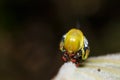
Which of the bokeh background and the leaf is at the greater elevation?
the leaf

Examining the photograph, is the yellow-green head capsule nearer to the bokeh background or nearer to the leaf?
the leaf

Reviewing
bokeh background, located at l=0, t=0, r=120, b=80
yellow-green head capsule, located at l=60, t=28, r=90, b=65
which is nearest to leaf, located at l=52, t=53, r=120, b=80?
yellow-green head capsule, located at l=60, t=28, r=90, b=65

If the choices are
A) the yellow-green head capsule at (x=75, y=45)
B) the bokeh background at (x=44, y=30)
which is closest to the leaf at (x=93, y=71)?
the yellow-green head capsule at (x=75, y=45)

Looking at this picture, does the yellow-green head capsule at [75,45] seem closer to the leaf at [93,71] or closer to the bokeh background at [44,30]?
the leaf at [93,71]

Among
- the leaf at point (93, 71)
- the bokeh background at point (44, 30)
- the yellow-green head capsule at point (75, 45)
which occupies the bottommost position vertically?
the bokeh background at point (44, 30)

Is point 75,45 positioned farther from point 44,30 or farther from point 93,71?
point 44,30

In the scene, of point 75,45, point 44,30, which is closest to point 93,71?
point 75,45

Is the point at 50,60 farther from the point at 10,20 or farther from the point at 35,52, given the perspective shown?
the point at 10,20

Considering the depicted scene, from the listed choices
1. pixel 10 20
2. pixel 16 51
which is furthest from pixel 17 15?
pixel 16 51

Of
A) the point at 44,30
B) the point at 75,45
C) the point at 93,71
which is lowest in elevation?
the point at 44,30
